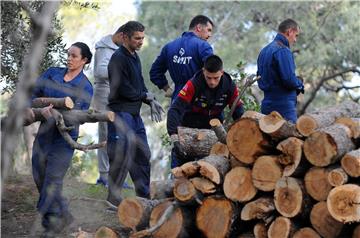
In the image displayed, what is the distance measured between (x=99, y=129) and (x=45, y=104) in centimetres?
230

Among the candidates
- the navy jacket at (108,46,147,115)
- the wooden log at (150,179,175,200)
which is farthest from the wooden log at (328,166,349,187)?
the navy jacket at (108,46,147,115)

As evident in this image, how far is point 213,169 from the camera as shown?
203 inches

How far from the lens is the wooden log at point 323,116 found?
5121 millimetres

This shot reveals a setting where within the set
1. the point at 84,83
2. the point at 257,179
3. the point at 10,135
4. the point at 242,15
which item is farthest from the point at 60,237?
the point at 242,15

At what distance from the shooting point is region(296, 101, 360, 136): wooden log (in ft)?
16.8

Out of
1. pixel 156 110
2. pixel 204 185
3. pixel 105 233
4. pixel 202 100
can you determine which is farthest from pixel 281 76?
pixel 105 233

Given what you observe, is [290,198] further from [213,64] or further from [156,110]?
[156,110]

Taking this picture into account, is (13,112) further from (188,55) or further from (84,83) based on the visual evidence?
(188,55)

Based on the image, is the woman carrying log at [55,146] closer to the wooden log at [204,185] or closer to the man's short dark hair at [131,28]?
the man's short dark hair at [131,28]

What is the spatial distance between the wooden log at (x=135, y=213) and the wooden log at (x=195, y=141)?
970mm

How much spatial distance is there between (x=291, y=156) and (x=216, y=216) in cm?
70

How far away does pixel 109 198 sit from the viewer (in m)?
6.90

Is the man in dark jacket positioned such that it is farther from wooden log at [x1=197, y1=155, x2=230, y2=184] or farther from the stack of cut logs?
wooden log at [x1=197, y1=155, x2=230, y2=184]

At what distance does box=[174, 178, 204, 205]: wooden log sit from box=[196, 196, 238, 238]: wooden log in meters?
0.08
